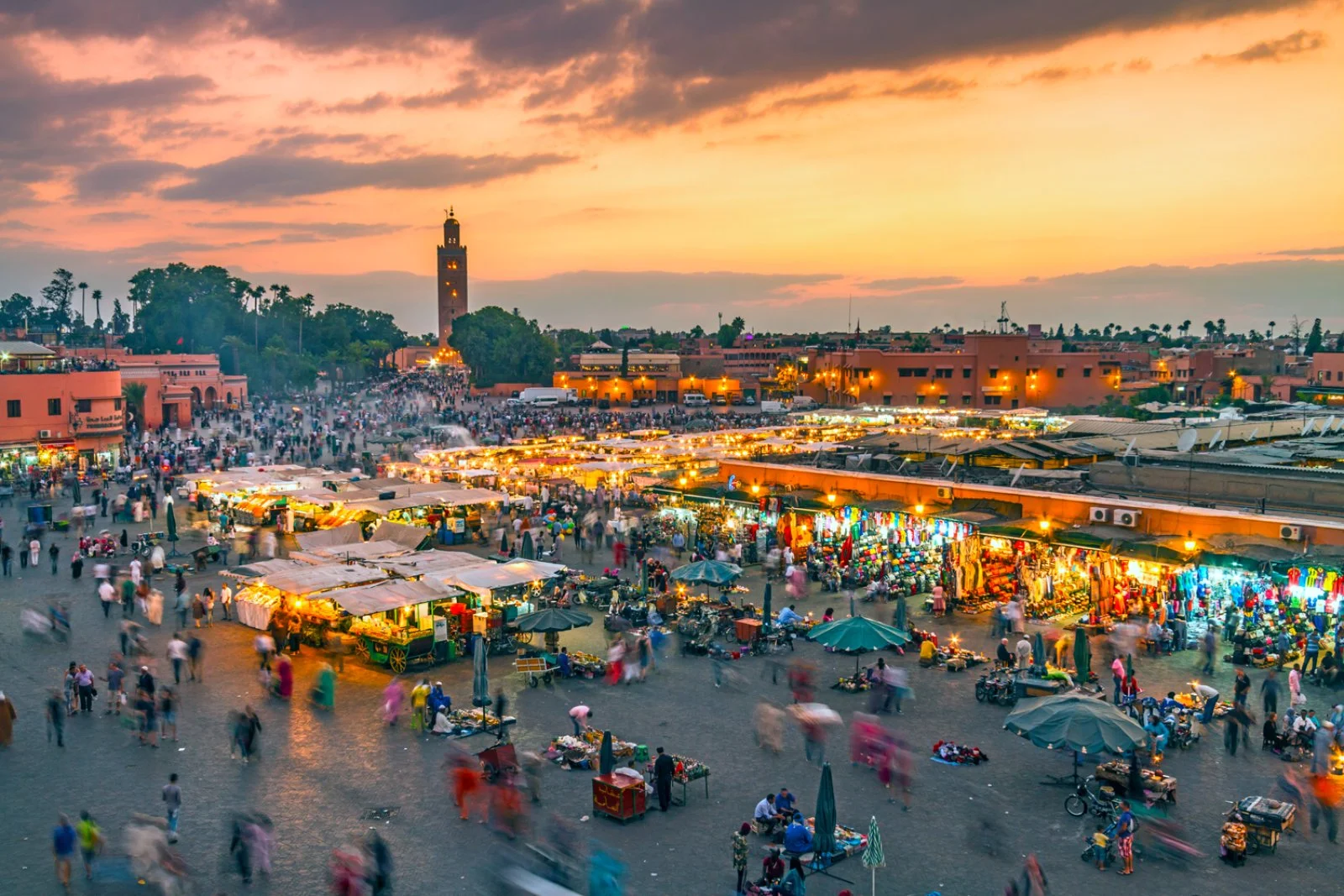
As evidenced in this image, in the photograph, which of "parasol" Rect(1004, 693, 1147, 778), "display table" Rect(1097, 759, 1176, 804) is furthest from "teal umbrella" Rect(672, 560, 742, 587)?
"display table" Rect(1097, 759, 1176, 804)

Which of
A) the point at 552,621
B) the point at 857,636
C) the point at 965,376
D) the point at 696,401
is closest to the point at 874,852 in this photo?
the point at 857,636

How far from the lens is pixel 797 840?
401 inches

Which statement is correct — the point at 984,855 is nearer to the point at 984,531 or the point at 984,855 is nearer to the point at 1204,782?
the point at 1204,782

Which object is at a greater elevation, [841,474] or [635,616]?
[841,474]

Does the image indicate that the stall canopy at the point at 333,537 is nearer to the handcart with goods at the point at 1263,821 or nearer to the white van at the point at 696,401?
the handcart with goods at the point at 1263,821

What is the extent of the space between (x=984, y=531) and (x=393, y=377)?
98070mm

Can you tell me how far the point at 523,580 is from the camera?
1895cm

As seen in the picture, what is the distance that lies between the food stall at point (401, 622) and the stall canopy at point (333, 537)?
16.8 feet

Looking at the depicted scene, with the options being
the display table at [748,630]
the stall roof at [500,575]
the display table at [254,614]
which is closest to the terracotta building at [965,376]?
the stall roof at [500,575]

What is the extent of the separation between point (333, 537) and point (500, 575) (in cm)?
622

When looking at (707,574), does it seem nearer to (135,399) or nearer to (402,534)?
(402,534)

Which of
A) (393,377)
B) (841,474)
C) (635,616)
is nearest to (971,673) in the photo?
(635,616)

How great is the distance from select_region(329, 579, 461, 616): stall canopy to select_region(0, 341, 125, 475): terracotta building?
30.2 metres

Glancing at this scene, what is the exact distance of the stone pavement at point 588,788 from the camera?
1009 centimetres
